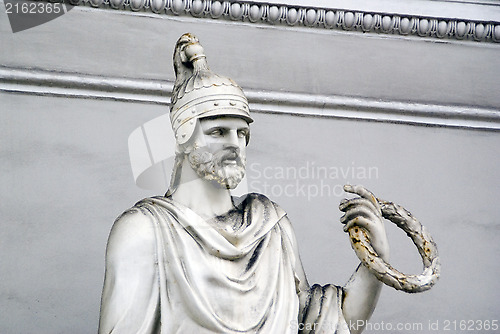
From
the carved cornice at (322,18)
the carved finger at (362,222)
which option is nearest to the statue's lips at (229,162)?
the carved finger at (362,222)

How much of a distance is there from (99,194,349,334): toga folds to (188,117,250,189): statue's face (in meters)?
0.13

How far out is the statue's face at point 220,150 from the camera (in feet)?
13.8

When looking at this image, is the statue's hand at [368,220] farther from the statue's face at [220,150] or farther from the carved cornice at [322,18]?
the carved cornice at [322,18]

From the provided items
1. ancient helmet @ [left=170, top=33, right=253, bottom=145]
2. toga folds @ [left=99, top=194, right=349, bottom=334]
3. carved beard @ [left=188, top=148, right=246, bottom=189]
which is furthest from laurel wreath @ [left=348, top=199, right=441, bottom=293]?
ancient helmet @ [left=170, top=33, right=253, bottom=145]

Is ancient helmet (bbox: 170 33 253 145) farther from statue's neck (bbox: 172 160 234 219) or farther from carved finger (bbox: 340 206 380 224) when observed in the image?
carved finger (bbox: 340 206 380 224)

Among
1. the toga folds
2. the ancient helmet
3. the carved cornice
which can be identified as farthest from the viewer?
the carved cornice

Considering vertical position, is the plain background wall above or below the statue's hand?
below

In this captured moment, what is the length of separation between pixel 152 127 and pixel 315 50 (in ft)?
2.76

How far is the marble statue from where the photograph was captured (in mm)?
4012

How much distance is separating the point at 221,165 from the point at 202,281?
1.18 feet

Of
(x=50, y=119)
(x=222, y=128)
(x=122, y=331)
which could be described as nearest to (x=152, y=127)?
(x=50, y=119)

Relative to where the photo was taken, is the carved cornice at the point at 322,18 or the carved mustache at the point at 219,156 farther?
the carved cornice at the point at 322,18

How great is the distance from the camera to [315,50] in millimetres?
5512

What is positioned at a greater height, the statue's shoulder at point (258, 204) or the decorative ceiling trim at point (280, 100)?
the statue's shoulder at point (258, 204)
